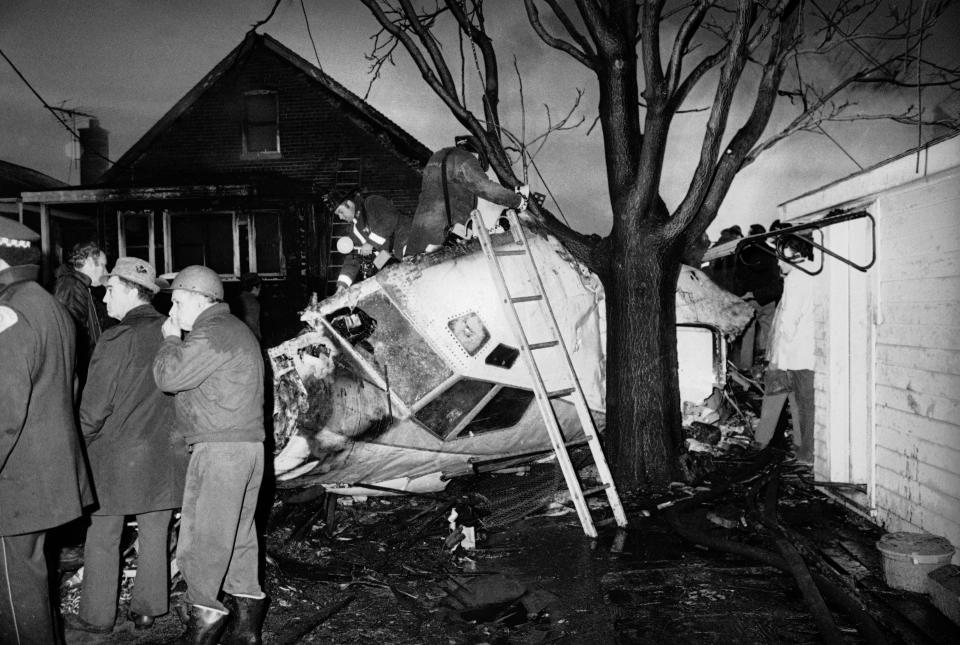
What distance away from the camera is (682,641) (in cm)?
369

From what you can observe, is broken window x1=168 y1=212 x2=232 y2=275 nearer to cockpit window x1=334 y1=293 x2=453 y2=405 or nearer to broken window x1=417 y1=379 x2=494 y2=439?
cockpit window x1=334 y1=293 x2=453 y2=405

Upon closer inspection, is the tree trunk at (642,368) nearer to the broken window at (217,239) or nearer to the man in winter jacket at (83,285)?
the man in winter jacket at (83,285)

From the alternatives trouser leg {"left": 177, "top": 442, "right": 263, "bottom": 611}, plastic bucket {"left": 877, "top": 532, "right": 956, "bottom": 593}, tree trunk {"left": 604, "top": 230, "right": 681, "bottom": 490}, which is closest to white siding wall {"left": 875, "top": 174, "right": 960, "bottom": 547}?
plastic bucket {"left": 877, "top": 532, "right": 956, "bottom": 593}

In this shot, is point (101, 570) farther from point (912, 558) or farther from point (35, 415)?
Answer: point (912, 558)

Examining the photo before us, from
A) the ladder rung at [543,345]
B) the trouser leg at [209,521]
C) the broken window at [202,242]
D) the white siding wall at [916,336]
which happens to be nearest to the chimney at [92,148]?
the broken window at [202,242]

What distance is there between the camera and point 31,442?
3.29 m

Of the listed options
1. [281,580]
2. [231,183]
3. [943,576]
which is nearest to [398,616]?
[281,580]

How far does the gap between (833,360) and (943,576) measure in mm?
2784

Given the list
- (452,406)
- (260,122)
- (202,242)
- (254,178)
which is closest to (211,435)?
(452,406)

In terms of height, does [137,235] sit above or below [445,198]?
above

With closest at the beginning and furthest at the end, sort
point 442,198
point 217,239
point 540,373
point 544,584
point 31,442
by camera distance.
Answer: point 31,442
point 544,584
point 540,373
point 442,198
point 217,239

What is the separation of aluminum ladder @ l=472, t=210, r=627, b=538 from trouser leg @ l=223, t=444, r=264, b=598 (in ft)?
8.52

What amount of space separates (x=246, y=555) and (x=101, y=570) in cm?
100

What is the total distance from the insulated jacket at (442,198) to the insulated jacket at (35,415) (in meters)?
3.56
